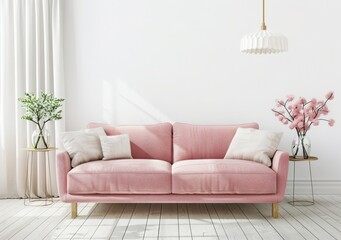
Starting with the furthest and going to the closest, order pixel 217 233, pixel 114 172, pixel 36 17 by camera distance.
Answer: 1. pixel 36 17
2. pixel 114 172
3. pixel 217 233

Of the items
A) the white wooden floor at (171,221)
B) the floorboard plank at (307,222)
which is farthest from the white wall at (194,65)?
the white wooden floor at (171,221)

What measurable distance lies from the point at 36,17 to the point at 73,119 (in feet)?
4.05

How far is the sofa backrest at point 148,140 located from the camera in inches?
204

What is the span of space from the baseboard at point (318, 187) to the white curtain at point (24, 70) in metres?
2.73

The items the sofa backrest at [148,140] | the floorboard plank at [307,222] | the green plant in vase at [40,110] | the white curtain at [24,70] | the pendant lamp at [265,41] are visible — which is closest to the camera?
the floorboard plank at [307,222]

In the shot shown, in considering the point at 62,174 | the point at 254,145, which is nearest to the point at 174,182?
the point at 254,145

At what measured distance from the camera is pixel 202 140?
518cm

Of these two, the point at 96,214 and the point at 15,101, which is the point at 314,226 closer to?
the point at 96,214

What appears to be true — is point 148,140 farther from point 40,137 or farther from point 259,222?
point 259,222

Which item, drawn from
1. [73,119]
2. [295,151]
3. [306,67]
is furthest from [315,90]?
[73,119]

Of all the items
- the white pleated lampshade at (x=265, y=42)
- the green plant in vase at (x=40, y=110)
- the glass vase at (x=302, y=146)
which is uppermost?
the white pleated lampshade at (x=265, y=42)

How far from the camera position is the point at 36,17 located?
5461 mm

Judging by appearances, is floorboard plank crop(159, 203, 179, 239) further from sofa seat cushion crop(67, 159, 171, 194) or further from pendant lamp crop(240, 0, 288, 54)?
pendant lamp crop(240, 0, 288, 54)

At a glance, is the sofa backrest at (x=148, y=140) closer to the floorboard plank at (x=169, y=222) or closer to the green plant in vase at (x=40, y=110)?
the green plant in vase at (x=40, y=110)
